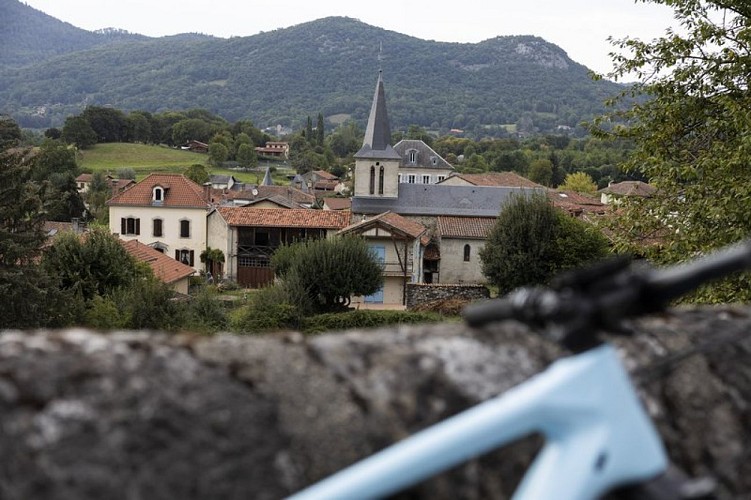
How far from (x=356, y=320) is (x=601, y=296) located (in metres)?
26.0

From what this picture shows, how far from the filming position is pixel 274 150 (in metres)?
124

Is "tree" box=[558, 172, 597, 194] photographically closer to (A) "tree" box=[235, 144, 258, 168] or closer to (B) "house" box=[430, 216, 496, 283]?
(B) "house" box=[430, 216, 496, 283]

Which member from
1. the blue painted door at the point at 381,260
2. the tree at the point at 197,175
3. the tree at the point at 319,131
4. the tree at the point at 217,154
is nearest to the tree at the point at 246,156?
the tree at the point at 217,154

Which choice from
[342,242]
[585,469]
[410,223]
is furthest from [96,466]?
[410,223]

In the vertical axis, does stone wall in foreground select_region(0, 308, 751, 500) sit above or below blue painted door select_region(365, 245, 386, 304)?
above

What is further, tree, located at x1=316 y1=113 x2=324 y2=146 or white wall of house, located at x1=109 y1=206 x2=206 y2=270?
tree, located at x1=316 y1=113 x2=324 y2=146

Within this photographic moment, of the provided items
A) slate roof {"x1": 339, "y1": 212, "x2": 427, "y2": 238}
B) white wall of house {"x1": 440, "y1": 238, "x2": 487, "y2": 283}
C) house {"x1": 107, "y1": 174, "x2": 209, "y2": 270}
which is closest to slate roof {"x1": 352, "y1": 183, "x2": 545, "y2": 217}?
white wall of house {"x1": 440, "y1": 238, "x2": 487, "y2": 283}

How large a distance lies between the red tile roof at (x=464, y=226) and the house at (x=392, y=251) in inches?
164

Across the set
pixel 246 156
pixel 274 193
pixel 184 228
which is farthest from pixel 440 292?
pixel 246 156

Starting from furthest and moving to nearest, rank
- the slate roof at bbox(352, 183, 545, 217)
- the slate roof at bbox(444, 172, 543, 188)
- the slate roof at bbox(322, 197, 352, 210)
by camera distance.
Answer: the slate roof at bbox(444, 172, 543, 188), the slate roof at bbox(322, 197, 352, 210), the slate roof at bbox(352, 183, 545, 217)

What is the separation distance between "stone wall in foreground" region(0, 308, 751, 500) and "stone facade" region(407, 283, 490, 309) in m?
30.8

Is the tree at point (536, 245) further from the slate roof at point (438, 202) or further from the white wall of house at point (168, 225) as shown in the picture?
the white wall of house at point (168, 225)

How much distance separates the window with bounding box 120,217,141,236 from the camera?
136 feet

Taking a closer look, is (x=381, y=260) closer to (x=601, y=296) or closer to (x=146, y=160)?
(x=601, y=296)
